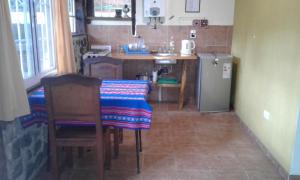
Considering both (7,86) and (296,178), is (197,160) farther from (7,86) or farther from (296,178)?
(7,86)

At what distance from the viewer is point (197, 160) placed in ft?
9.59

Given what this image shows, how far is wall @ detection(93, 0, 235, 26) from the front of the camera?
15.2ft

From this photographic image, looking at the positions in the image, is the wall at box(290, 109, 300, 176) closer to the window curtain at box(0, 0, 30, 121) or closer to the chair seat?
the chair seat

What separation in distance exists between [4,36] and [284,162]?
8.15ft

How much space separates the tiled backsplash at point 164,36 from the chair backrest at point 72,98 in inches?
110

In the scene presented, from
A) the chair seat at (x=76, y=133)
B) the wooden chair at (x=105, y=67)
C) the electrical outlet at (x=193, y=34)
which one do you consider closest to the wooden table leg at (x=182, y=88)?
the electrical outlet at (x=193, y=34)

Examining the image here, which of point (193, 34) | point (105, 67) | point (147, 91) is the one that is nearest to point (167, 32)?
point (193, 34)

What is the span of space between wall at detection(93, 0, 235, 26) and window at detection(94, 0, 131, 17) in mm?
144

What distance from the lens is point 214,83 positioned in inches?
170

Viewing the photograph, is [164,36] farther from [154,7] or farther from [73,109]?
[73,109]

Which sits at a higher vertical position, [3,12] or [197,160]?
[3,12]

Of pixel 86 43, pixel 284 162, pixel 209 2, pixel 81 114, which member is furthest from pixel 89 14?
pixel 284 162

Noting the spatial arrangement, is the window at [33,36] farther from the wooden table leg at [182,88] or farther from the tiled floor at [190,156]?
the wooden table leg at [182,88]

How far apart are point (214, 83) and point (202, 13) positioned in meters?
1.21
